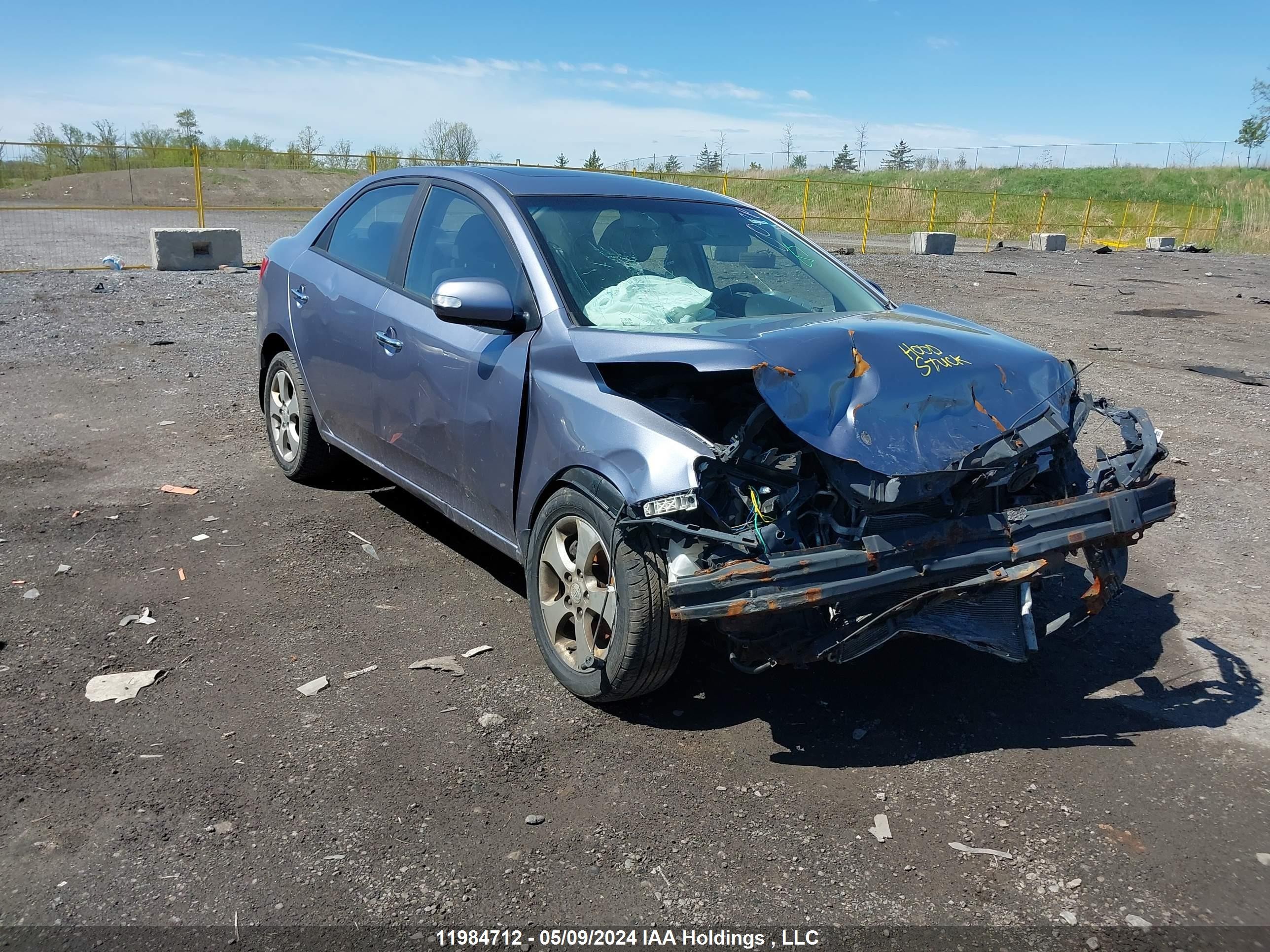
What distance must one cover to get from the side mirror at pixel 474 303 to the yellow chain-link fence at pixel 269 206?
44.7 ft

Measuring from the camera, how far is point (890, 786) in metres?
3.11

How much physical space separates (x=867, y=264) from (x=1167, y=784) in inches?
763

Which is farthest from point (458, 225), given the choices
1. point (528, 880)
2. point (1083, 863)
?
point (1083, 863)

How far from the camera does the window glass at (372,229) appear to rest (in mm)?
4805

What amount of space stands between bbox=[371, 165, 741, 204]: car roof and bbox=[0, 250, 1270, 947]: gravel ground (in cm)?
184

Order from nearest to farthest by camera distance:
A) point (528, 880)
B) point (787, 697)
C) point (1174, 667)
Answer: point (528, 880) → point (787, 697) → point (1174, 667)

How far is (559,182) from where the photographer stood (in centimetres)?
450

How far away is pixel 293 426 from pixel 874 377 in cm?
380

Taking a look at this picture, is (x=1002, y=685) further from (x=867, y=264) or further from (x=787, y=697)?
(x=867, y=264)

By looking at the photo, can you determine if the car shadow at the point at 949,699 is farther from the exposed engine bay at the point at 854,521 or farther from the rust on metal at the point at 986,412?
the rust on metal at the point at 986,412

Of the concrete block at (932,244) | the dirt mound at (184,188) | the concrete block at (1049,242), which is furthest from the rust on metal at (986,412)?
the concrete block at (1049,242)

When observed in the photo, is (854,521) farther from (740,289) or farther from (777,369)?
(740,289)

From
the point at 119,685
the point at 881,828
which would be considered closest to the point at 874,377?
the point at 881,828

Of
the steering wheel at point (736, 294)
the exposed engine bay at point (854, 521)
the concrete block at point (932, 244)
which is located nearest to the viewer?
the exposed engine bay at point (854, 521)
